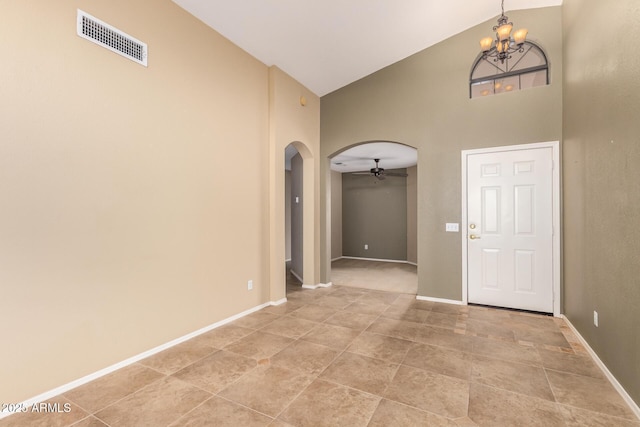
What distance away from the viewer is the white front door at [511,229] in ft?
12.2

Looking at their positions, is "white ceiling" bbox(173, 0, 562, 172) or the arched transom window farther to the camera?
the arched transom window

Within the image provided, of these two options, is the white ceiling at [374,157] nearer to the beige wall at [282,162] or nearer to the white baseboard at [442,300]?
the beige wall at [282,162]

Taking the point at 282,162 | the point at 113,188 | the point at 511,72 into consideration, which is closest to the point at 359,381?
the point at 113,188

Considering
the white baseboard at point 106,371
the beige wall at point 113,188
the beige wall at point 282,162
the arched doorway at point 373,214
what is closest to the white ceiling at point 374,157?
the arched doorway at point 373,214

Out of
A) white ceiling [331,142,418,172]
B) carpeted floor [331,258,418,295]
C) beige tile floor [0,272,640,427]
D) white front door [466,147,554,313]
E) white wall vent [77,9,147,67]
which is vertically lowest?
carpeted floor [331,258,418,295]

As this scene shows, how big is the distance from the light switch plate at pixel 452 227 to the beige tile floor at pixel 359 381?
1.27m

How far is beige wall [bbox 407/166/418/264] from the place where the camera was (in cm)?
787

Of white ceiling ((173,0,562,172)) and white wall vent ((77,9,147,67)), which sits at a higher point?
white ceiling ((173,0,562,172))

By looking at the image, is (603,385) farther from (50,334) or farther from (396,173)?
(396,173)

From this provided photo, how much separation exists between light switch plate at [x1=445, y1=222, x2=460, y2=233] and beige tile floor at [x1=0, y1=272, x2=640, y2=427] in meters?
1.27

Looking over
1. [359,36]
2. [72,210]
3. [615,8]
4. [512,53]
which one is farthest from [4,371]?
[512,53]

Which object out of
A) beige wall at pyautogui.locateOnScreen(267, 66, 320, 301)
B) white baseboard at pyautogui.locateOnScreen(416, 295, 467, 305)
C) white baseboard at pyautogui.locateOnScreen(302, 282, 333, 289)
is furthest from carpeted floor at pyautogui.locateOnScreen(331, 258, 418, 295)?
beige wall at pyautogui.locateOnScreen(267, 66, 320, 301)

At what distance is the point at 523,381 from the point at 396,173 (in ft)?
21.6

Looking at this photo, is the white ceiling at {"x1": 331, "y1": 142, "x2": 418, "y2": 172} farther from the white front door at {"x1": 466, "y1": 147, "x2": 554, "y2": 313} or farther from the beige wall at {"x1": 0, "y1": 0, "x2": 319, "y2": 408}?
the beige wall at {"x1": 0, "y1": 0, "x2": 319, "y2": 408}
